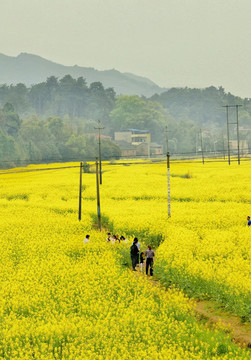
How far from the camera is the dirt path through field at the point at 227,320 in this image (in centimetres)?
1473

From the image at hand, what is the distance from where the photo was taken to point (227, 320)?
645 inches

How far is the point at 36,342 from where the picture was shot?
13898mm

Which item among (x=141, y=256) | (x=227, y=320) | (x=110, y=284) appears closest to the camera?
(x=227, y=320)

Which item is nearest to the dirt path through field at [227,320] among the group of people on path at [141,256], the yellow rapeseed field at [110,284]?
the yellow rapeseed field at [110,284]

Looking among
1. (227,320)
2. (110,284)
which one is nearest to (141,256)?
(110,284)

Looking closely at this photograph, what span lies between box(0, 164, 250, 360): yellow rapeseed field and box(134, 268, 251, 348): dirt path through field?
1.54 ft

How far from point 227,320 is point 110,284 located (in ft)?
13.8

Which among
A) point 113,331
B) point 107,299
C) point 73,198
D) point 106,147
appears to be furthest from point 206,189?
point 106,147

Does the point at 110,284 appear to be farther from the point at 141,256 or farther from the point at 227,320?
the point at 227,320

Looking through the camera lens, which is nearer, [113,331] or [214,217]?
[113,331]

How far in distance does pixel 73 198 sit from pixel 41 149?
72273mm

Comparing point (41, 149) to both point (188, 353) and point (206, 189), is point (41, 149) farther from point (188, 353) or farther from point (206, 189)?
point (188, 353)

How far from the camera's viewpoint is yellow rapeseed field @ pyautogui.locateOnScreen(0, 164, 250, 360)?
43.9ft

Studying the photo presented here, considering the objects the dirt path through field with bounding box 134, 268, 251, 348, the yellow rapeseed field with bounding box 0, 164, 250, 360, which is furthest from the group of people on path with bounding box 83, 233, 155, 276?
the dirt path through field with bounding box 134, 268, 251, 348
